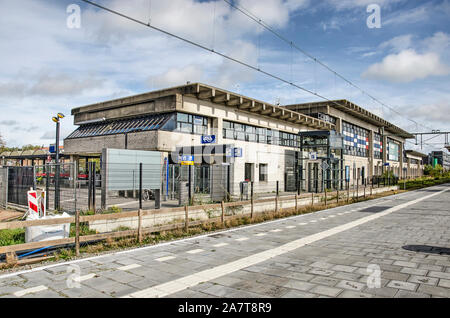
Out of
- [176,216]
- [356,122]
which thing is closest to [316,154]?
[176,216]

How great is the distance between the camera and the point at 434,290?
5.25 metres

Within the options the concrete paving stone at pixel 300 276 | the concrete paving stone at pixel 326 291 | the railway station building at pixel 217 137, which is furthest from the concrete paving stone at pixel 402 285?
the railway station building at pixel 217 137

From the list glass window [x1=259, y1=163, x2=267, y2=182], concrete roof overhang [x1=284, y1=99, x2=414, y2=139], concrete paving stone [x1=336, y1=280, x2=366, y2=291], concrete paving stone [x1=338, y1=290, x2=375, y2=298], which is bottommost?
concrete paving stone [x1=336, y1=280, x2=366, y2=291]

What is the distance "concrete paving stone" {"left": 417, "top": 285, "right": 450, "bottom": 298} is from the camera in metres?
5.07

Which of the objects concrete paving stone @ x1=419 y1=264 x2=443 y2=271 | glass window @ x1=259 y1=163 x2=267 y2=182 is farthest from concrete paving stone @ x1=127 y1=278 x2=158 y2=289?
glass window @ x1=259 y1=163 x2=267 y2=182

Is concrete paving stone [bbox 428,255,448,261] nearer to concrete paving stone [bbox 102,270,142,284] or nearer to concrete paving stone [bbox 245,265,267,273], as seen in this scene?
concrete paving stone [bbox 245,265,267,273]

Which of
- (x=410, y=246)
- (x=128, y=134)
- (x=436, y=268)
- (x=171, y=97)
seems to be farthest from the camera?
(x=128, y=134)

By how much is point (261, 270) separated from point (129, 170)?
25.1ft

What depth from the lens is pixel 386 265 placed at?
22.4ft

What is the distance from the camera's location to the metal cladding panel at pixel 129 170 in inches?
478

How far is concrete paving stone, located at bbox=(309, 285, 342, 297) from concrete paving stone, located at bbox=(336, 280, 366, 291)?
0.73ft

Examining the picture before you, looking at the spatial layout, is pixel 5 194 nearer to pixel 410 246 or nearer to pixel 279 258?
pixel 279 258
